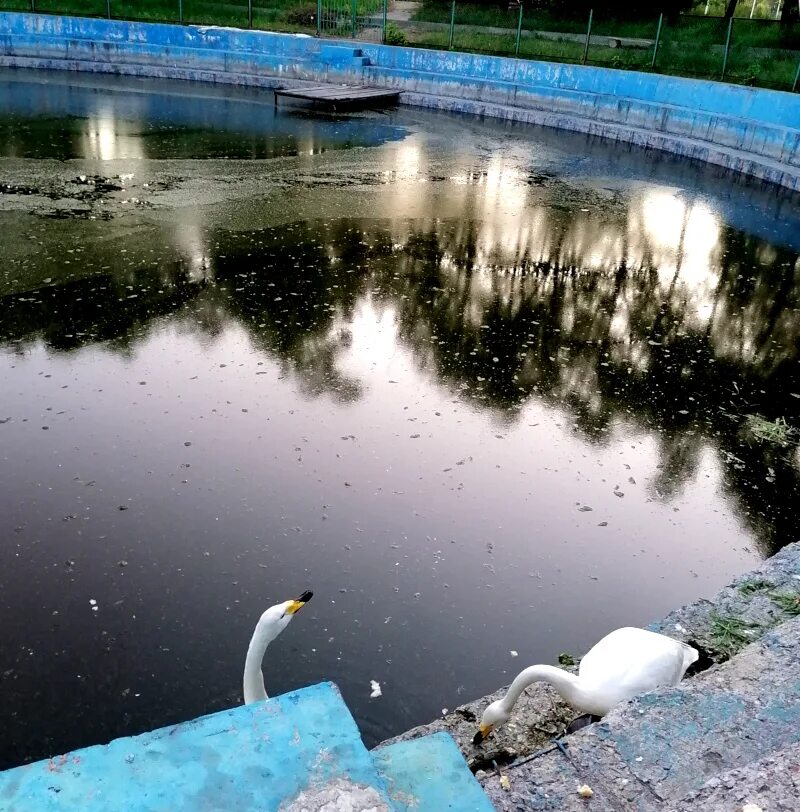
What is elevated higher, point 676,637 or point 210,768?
point 210,768

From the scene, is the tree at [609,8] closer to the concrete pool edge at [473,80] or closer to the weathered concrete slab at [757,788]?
the concrete pool edge at [473,80]

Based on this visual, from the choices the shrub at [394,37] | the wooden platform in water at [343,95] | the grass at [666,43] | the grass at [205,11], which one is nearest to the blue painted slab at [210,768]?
the wooden platform in water at [343,95]

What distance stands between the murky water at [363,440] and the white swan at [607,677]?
64 centimetres

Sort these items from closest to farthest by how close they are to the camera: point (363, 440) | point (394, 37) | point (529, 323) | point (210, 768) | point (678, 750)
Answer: point (210, 768) < point (678, 750) < point (363, 440) < point (529, 323) < point (394, 37)

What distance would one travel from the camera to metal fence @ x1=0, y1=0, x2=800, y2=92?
70.9 ft

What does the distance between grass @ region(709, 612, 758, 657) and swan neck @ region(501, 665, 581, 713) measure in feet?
3.15

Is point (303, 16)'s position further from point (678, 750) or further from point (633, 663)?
point (678, 750)

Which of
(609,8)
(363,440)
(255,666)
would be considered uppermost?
(609,8)

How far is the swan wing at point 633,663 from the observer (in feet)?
11.4

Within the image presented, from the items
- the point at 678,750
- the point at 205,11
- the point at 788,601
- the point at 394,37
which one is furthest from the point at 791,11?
the point at 678,750

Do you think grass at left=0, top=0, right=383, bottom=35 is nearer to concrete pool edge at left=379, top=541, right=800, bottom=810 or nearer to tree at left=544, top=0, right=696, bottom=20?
tree at left=544, top=0, right=696, bottom=20

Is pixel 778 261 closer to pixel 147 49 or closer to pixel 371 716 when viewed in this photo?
pixel 371 716

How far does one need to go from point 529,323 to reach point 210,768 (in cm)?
684

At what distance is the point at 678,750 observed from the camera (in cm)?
293
